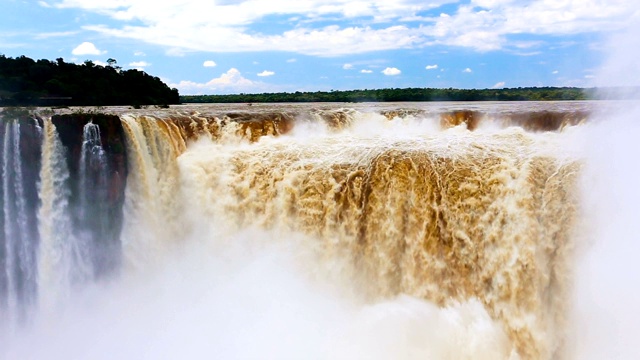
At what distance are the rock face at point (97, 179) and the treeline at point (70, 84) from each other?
12192 millimetres

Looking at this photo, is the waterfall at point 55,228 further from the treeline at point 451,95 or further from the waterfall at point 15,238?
the treeline at point 451,95

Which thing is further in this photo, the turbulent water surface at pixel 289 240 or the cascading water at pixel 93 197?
the cascading water at pixel 93 197

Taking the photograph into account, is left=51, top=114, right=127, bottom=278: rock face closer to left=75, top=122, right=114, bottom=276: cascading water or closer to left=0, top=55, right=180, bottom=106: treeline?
left=75, top=122, right=114, bottom=276: cascading water

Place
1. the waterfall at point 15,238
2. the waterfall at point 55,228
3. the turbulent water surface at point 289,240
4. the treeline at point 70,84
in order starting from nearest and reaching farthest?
1. the turbulent water surface at point 289,240
2. the waterfall at point 15,238
3. the waterfall at point 55,228
4. the treeline at point 70,84

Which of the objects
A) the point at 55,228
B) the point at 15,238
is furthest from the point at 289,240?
the point at 15,238

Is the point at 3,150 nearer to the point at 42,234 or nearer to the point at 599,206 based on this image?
the point at 42,234

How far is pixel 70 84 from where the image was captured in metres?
Answer: 27.1

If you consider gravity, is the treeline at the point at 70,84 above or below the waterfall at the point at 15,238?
above

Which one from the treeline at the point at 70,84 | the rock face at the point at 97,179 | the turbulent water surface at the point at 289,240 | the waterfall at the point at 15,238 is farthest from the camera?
the treeline at the point at 70,84

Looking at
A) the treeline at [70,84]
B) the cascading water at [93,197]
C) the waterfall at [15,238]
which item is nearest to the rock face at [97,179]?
the cascading water at [93,197]

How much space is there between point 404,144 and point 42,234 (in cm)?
893

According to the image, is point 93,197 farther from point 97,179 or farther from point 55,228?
point 55,228

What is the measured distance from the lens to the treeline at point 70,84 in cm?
2488

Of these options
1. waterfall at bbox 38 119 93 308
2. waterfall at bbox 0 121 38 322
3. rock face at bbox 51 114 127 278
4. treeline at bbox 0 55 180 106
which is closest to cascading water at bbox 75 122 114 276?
rock face at bbox 51 114 127 278
